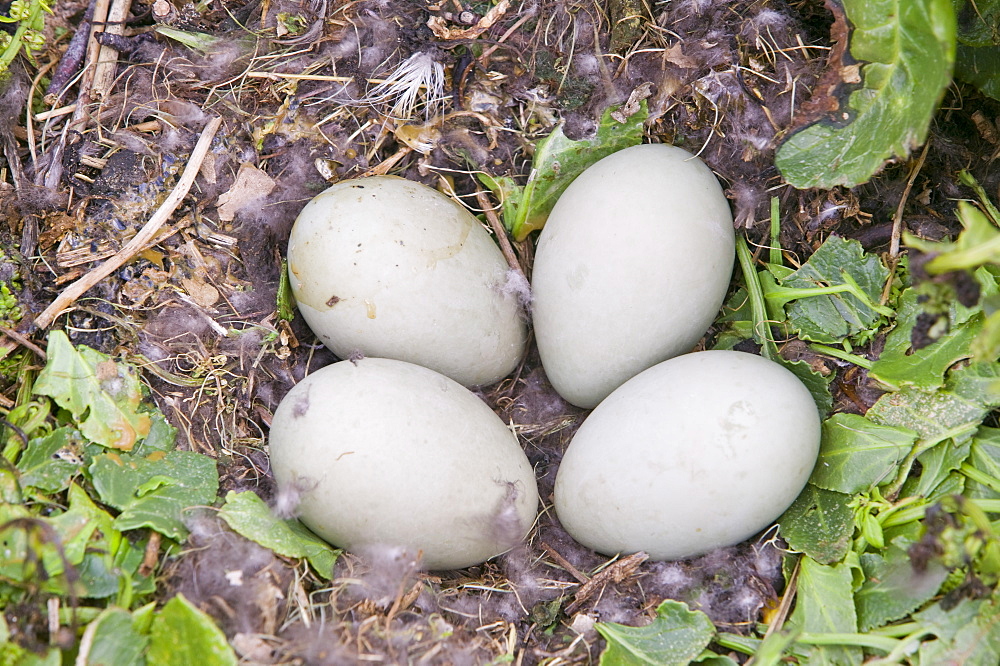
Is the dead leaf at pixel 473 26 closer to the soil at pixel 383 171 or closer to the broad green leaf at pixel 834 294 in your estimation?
the soil at pixel 383 171

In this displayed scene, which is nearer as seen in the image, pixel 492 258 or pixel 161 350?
pixel 161 350

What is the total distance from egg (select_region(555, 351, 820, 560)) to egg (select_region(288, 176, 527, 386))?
398 millimetres

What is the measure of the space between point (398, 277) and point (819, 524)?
1036 millimetres

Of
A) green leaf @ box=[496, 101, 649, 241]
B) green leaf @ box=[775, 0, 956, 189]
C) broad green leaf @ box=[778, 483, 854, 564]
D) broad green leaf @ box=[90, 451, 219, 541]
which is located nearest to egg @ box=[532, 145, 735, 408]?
green leaf @ box=[496, 101, 649, 241]

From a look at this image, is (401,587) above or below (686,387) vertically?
below

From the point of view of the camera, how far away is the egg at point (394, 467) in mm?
1431

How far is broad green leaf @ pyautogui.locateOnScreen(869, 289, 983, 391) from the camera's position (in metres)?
1.42

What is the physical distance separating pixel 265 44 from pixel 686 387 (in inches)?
53.8

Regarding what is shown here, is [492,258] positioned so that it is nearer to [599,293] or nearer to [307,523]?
[599,293]

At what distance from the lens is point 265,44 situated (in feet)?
6.02

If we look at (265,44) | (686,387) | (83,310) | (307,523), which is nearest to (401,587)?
(307,523)

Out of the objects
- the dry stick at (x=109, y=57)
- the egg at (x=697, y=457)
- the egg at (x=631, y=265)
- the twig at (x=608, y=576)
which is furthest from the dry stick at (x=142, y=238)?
the twig at (x=608, y=576)

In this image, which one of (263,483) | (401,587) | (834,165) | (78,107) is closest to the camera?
(401,587)

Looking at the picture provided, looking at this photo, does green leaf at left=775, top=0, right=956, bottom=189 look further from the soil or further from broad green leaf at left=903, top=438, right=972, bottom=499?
broad green leaf at left=903, top=438, right=972, bottom=499
